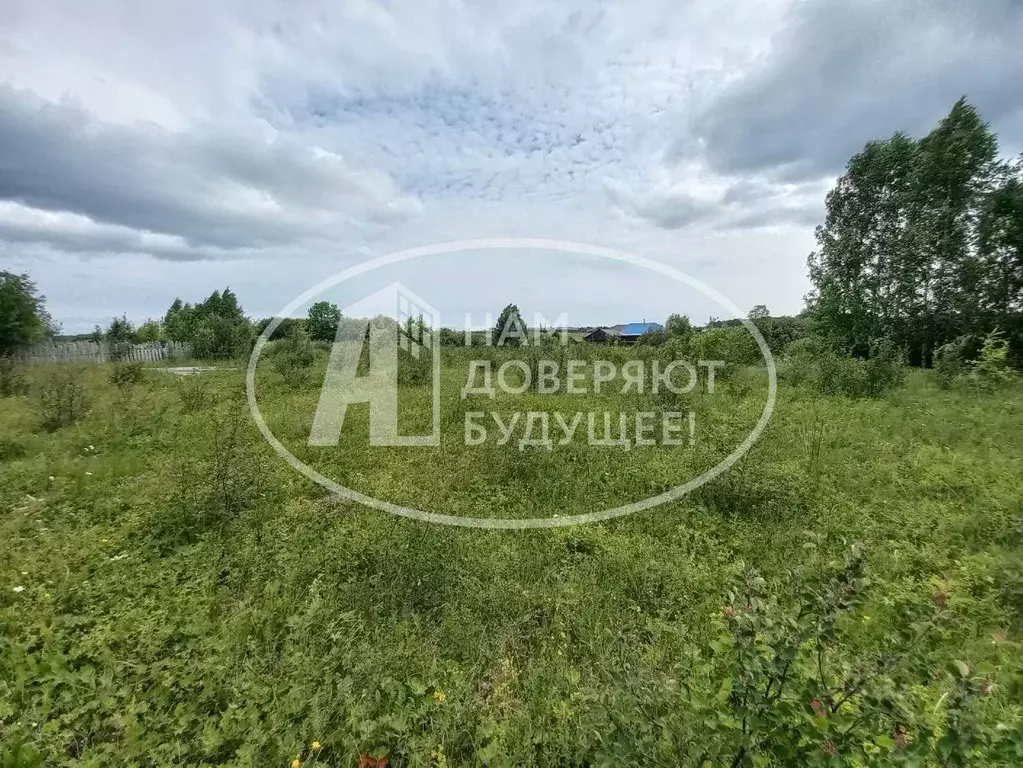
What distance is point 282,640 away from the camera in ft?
8.77

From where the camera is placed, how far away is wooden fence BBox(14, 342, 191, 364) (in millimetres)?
15188

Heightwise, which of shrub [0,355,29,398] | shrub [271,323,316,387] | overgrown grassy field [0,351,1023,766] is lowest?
overgrown grassy field [0,351,1023,766]

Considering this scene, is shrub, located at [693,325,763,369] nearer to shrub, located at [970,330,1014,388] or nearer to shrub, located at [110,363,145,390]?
shrub, located at [970,330,1014,388]

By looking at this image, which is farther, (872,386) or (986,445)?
(872,386)

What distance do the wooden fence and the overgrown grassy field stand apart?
43.0 ft

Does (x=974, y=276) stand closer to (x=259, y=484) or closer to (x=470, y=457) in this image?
(x=470, y=457)

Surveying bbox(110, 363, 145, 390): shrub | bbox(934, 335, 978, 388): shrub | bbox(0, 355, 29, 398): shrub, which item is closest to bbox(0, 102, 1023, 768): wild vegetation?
bbox(0, 355, 29, 398): shrub

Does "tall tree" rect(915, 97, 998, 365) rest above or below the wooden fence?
above

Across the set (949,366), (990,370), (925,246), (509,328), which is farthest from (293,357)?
(925,246)

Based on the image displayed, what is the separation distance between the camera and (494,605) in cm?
295

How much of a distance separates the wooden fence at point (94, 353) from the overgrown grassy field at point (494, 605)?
1312 centimetres

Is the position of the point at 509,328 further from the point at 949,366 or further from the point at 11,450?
the point at 11,450

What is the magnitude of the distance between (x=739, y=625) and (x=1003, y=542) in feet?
12.9

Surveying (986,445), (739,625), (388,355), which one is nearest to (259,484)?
(739,625)
